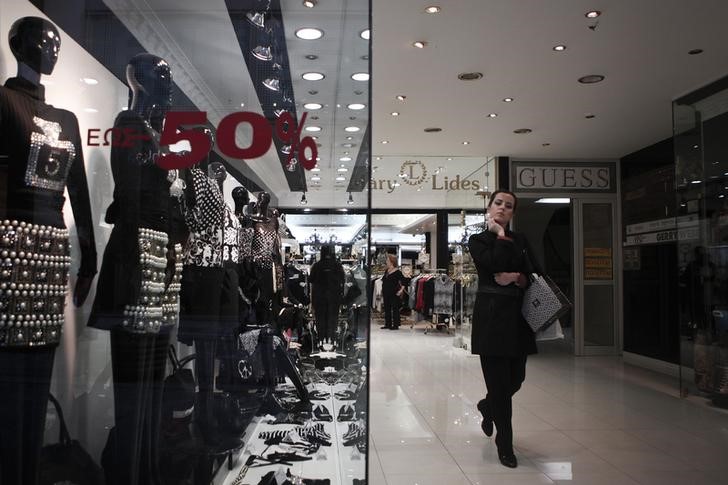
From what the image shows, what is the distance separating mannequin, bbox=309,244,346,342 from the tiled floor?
1.13m

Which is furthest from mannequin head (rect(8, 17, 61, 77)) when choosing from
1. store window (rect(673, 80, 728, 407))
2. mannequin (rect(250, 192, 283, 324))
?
store window (rect(673, 80, 728, 407))

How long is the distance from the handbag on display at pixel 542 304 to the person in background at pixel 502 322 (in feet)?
0.13

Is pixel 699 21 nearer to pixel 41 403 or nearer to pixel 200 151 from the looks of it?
pixel 200 151

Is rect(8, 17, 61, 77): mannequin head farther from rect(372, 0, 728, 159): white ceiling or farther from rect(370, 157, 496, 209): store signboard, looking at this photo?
rect(370, 157, 496, 209): store signboard

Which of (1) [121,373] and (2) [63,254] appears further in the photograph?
(1) [121,373]

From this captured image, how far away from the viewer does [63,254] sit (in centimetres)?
132

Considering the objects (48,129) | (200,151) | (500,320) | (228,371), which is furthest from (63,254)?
(500,320)

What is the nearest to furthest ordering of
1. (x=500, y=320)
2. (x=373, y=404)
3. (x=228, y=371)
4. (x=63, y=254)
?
(x=63, y=254)
(x=228, y=371)
(x=500, y=320)
(x=373, y=404)

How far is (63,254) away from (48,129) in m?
0.31

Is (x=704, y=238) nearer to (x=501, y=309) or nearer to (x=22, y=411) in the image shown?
(x=501, y=309)

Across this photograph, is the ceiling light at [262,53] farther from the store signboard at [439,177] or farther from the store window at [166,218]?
the store signboard at [439,177]

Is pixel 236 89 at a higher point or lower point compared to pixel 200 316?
higher

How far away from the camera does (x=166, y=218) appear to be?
1517mm

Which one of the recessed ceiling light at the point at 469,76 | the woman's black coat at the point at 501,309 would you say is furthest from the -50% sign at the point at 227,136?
the recessed ceiling light at the point at 469,76
